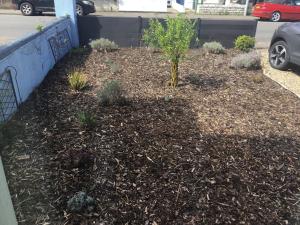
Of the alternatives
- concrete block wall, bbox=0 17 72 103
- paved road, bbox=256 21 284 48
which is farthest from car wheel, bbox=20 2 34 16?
paved road, bbox=256 21 284 48

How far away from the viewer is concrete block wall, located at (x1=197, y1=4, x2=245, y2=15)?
2631 centimetres

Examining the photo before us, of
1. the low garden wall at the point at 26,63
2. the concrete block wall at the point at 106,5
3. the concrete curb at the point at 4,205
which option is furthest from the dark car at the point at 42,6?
the concrete curb at the point at 4,205

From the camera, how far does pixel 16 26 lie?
1647cm

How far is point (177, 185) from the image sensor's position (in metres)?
4.15

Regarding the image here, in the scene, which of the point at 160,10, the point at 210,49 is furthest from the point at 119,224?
the point at 160,10

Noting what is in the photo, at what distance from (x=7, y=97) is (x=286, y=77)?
7463mm

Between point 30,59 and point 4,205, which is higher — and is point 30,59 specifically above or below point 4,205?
below

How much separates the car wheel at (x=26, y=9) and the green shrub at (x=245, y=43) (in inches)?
582

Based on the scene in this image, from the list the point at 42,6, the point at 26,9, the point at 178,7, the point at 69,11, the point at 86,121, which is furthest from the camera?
the point at 178,7

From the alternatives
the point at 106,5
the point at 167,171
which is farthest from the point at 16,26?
the point at 167,171

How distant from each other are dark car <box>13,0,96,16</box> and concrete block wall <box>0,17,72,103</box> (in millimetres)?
11627

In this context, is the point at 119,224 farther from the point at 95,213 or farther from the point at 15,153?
the point at 15,153

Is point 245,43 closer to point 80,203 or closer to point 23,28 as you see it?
point 80,203

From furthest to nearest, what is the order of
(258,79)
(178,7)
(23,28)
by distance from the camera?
(178,7) < (23,28) < (258,79)
